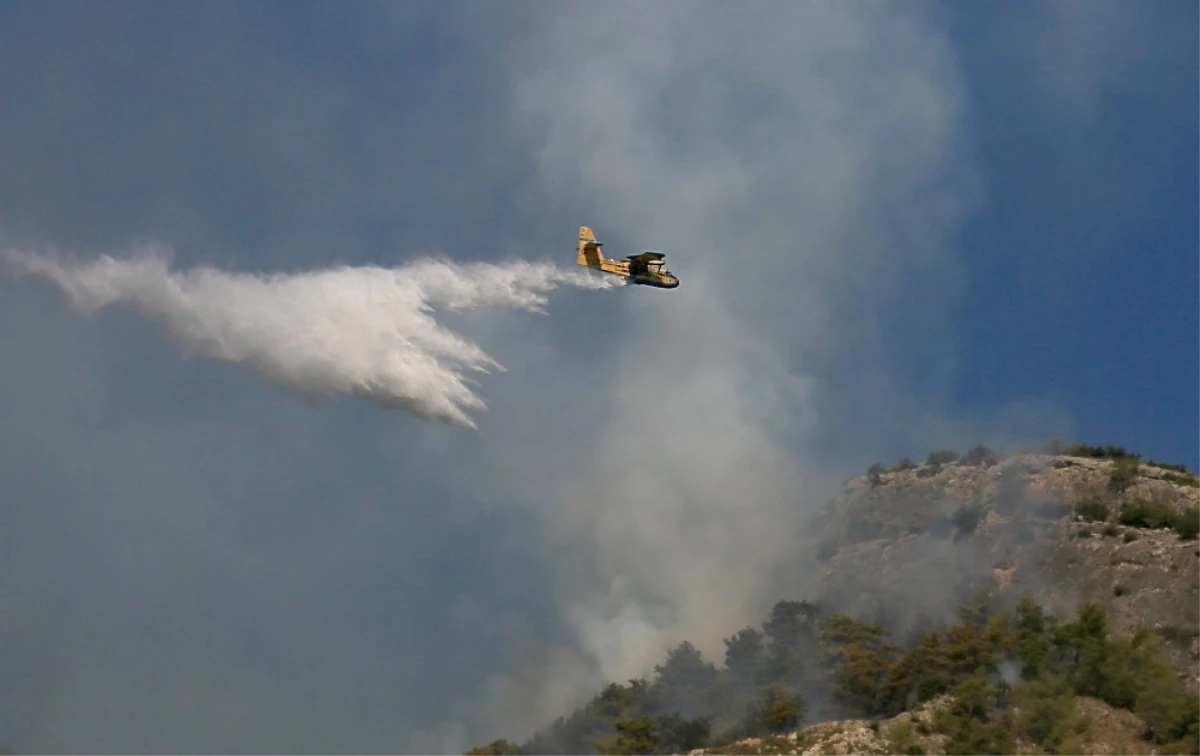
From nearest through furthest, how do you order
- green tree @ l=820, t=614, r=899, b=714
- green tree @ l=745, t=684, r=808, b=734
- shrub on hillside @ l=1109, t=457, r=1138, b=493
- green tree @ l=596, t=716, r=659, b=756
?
1. green tree @ l=745, t=684, r=808, b=734
2. green tree @ l=596, t=716, r=659, b=756
3. green tree @ l=820, t=614, r=899, b=714
4. shrub on hillside @ l=1109, t=457, r=1138, b=493

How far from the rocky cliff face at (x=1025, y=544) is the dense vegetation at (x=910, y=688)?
5052 mm

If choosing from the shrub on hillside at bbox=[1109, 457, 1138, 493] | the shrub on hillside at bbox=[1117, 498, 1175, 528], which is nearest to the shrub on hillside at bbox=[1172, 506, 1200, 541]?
the shrub on hillside at bbox=[1117, 498, 1175, 528]

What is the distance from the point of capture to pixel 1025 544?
125 m

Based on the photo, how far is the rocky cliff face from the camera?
353 ft

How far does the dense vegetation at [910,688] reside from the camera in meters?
85.8

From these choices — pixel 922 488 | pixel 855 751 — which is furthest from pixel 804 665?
pixel 922 488

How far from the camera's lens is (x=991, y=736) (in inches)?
3295

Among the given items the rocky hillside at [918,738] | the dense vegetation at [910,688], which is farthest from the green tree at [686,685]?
the rocky hillside at [918,738]

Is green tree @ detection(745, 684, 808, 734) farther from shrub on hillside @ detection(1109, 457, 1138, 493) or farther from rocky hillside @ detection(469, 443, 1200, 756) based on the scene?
shrub on hillside @ detection(1109, 457, 1138, 493)

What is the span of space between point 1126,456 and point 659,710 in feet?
208

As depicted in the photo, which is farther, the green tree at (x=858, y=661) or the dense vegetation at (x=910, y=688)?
the green tree at (x=858, y=661)

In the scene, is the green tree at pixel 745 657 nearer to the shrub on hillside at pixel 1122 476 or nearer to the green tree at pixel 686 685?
the green tree at pixel 686 685

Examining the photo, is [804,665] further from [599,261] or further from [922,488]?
[922,488]

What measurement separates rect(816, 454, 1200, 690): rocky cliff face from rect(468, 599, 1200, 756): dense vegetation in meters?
5.05
